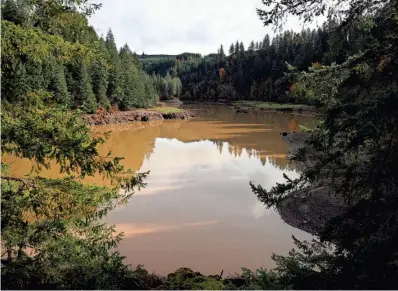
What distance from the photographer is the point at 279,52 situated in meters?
114

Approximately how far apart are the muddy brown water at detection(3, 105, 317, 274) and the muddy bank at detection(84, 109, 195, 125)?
17.3m

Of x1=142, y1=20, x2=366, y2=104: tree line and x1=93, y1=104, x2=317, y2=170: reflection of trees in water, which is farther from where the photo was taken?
x1=142, y1=20, x2=366, y2=104: tree line

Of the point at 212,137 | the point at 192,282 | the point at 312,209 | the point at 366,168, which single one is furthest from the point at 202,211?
the point at 212,137

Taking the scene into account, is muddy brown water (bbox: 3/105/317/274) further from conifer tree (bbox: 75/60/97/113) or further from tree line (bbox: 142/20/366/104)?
tree line (bbox: 142/20/366/104)

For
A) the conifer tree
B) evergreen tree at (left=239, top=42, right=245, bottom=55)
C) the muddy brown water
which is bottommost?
→ the muddy brown water

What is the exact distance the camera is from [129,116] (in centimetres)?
5881

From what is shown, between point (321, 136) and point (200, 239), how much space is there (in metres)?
8.97

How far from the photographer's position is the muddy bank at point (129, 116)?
53297 mm

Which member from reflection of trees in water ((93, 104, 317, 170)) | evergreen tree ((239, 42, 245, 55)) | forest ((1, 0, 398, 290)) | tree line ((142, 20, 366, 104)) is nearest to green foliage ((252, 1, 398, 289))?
forest ((1, 0, 398, 290))

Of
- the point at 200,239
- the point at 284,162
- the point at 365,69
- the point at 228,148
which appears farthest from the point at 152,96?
the point at 365,69

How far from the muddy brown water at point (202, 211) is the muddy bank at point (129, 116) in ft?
56.8

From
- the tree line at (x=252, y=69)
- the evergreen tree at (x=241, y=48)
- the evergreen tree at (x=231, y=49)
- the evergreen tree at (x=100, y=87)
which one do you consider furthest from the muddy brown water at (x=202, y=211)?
the evergreen tree at (x=231, y=49)

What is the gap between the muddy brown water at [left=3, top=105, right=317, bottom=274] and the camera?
12.9 m

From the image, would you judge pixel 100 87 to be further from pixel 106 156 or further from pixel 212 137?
pixel 106 156
